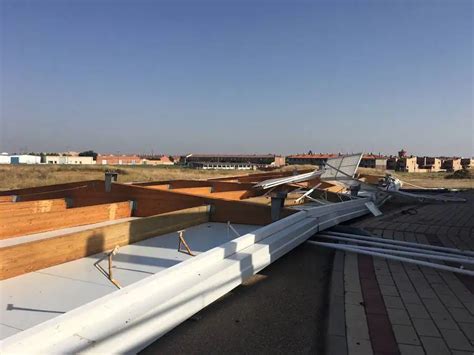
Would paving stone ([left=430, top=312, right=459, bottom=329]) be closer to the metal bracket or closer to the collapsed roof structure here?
the collapsed roof structure

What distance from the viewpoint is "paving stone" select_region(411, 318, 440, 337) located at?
8.39 ft

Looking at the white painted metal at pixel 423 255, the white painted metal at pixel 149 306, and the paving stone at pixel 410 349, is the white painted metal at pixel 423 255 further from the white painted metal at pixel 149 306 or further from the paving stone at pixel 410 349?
the paving stone at pixel 410 349

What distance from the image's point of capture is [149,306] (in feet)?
7.59

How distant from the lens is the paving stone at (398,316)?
8.96 ft

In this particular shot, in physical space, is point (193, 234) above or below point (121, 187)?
below

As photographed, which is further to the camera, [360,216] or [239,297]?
[360,216]

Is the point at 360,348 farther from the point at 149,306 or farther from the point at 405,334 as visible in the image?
the point at 149,306

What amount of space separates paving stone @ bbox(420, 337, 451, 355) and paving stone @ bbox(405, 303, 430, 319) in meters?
0.37

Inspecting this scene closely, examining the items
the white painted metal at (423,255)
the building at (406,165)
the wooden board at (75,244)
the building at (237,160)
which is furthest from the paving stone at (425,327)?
the building at (237,160)

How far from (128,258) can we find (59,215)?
1969 millimetres

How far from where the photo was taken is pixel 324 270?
4.14 meters

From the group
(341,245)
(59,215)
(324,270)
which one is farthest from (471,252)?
(59,215)

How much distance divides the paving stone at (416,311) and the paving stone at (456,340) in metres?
0.25

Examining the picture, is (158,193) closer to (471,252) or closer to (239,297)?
(239,297)
